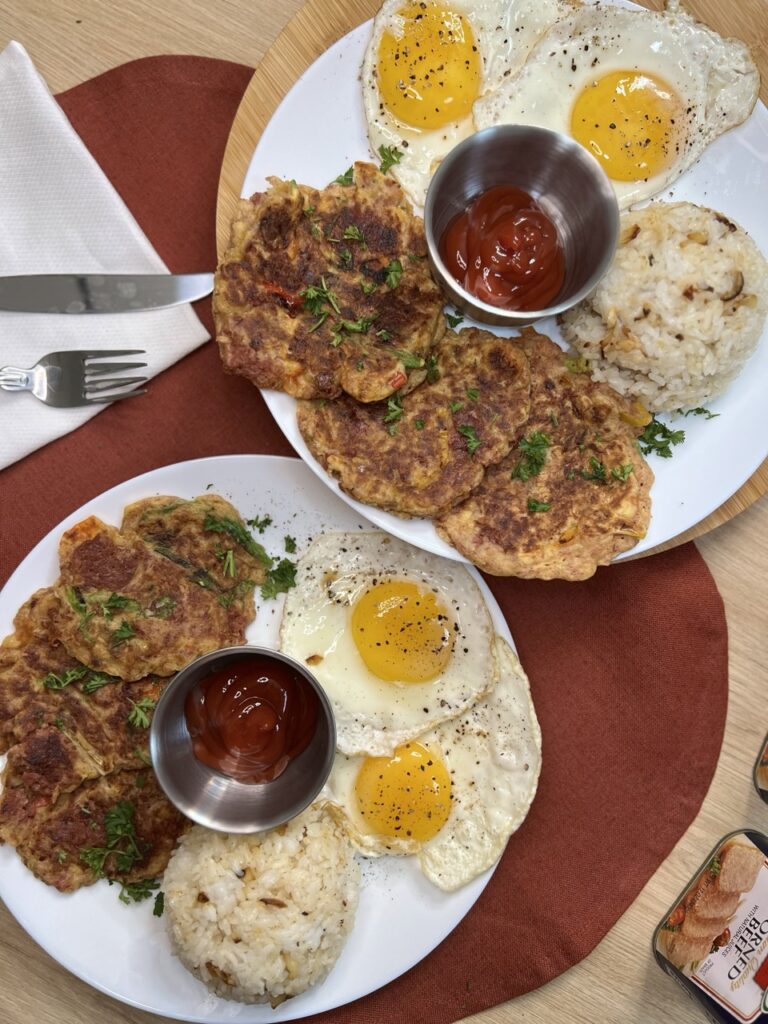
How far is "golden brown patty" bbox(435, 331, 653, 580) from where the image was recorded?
3.28m

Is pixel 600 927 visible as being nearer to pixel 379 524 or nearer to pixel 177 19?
pixel 379 524

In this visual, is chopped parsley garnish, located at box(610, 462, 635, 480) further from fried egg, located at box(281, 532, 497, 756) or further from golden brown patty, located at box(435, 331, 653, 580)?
fried egg, located at box(281, 532, 497, 756)

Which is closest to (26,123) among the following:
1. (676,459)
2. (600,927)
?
(676,459)

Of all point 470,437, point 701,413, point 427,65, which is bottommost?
point 470,437

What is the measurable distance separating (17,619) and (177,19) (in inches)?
108

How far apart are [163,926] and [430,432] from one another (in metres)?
2.41

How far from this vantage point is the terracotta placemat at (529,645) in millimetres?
3592

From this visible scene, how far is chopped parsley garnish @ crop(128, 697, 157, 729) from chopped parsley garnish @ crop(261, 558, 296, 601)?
0.66 meters

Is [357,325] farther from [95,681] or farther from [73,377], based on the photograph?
[95,681]

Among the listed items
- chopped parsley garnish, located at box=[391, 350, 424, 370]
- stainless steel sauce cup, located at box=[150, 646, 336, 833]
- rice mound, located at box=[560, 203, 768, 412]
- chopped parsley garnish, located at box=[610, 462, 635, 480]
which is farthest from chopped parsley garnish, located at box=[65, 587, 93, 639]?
rice mound, located at box=[560, 203, 768, 412]

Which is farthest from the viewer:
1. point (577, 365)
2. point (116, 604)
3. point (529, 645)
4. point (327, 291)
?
point (529, 645)

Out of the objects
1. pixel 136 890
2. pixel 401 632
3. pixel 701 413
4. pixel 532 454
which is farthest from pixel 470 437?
pixel 136 890

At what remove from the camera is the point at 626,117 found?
3314 mm

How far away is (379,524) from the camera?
3248mm
